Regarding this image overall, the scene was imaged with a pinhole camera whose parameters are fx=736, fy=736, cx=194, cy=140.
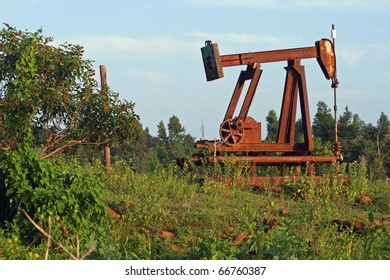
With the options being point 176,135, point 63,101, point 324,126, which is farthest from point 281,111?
point 176,135

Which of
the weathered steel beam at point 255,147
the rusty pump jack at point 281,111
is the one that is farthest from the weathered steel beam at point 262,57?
the weathered steel beam at point 255,147

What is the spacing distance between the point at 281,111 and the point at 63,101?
4.50 m

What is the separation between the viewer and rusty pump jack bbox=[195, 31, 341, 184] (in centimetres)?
1446

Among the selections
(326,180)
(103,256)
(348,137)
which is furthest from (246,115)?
(348,137)

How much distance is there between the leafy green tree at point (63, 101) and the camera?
1382cm

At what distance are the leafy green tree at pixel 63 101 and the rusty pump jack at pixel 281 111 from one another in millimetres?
2003

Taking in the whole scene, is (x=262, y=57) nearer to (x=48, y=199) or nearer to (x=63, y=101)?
(x=63, y=101)

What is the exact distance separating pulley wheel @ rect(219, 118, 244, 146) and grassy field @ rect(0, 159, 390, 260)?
5.28ft

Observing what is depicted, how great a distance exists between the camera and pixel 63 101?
14.4 m

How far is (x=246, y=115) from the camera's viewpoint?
585 inches

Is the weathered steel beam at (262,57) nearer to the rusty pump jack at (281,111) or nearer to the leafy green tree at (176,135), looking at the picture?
the rusty pump jack at (281,111)
